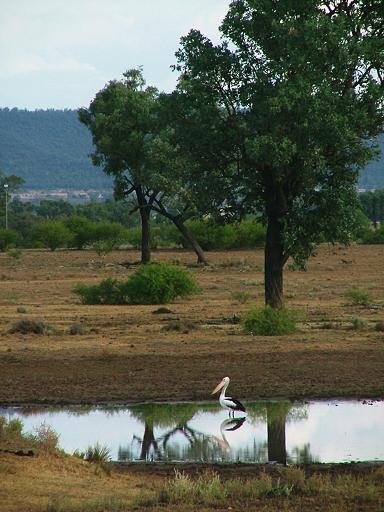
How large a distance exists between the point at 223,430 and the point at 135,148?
126 ft

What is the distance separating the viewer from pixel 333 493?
11.1 m

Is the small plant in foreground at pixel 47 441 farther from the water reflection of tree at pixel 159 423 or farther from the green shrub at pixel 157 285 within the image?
the green shrub at pixel 157 285

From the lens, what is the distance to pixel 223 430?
1602 cm

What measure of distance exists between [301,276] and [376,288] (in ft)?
26.1

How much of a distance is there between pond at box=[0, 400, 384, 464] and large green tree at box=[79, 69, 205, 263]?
33879 millimetres

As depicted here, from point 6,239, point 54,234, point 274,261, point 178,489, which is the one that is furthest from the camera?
point 6,239

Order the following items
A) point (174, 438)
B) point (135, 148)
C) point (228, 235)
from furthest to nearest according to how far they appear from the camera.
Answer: point (228, 235), point (135, 148), point (174, 438)

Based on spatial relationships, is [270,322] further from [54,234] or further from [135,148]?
[54,234]

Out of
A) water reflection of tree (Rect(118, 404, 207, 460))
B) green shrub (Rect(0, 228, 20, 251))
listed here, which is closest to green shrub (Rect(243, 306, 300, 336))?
water reflection of tree (Rect(118, 404, 207, 460))

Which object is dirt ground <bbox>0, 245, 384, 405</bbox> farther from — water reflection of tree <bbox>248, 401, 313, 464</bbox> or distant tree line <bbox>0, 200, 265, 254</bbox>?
distant tree line <bbox>0, 200, 265, 254</bbox>

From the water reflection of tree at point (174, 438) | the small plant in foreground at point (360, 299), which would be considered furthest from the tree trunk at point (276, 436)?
the small plant in foreground at point (360, 299)

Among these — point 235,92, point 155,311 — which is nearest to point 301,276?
point 155,311

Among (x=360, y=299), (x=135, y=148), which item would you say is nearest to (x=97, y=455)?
(x=360, y=299)

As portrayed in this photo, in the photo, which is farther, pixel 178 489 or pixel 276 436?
pixel 276 436
